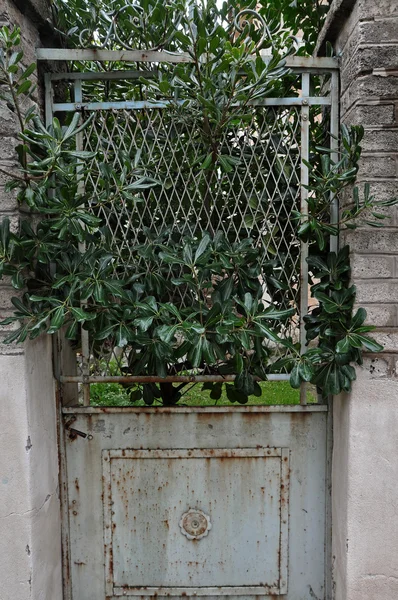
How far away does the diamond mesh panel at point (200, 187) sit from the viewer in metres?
2.49

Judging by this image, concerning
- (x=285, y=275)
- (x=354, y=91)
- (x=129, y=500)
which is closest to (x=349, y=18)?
(x=354, y=91)

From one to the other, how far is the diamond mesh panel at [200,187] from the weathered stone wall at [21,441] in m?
0.38

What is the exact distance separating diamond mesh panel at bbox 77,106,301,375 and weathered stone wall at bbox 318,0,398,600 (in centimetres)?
34

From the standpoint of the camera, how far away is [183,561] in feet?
8.65

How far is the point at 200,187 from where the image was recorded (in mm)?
2574

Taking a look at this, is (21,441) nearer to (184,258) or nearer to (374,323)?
(184,258)

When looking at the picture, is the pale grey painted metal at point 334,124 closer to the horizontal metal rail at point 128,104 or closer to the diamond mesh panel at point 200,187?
the horizontal metal rail at point 128,104

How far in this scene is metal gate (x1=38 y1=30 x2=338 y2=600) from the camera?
2.57m

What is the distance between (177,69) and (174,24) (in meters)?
0.29

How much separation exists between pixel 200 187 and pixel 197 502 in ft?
5.11

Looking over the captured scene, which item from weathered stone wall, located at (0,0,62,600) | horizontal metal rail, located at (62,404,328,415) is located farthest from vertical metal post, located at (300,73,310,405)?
weathered stone wall, located at (0,0,62,600)

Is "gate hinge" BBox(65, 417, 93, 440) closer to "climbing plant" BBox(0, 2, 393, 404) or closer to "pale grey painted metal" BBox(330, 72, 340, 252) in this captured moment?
"climbing plant" BBox(0, 2, 393, 404)

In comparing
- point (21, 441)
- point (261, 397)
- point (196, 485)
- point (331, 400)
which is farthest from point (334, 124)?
point (261, 397)

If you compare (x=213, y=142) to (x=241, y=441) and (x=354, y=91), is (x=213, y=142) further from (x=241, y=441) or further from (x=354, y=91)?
(x=241, y=441)
